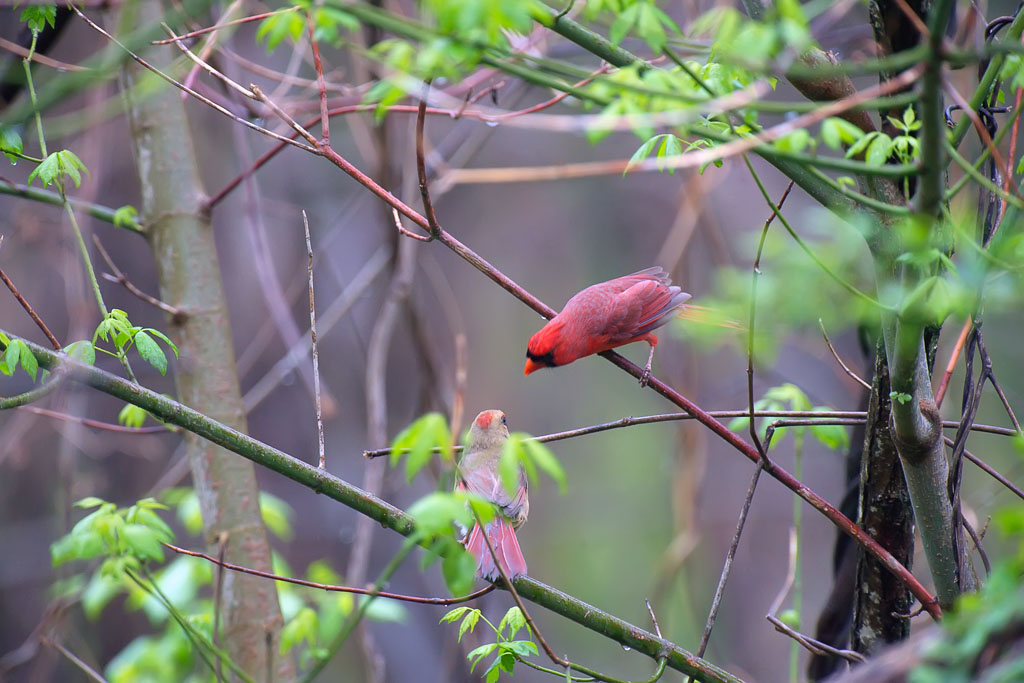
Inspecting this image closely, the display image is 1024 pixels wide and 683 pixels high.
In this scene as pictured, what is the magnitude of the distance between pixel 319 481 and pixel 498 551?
58 cm

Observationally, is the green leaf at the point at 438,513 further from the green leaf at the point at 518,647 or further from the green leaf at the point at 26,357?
the green leaf at the point at 26,357

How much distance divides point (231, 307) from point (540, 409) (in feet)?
8.03

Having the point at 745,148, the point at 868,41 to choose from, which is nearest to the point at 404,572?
the point at 868,41

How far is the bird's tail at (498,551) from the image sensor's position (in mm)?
1776

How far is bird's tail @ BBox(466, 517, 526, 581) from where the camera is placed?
1776 millimetres

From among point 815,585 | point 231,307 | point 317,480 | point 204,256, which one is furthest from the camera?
point 815,585

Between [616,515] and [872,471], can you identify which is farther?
[616,515]

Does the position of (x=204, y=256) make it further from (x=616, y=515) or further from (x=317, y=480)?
(x=616, y=515)

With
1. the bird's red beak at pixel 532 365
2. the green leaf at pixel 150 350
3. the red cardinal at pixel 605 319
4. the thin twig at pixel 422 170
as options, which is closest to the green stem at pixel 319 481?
the green leaf at pixel 150 350

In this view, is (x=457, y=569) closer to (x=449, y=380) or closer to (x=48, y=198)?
(x=48, y=198)

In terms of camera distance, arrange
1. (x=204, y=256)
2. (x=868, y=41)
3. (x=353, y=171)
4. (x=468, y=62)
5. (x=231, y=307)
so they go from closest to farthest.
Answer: (x=468, y=62) → (x=353, y=171) → (x=204, y=256) → (x=868, y=41) → (x=231, y=307)

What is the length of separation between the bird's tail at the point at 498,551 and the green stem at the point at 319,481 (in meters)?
0.17

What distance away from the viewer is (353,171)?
1.79 m

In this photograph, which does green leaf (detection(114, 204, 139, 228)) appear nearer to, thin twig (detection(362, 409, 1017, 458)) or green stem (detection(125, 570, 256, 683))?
green stem (detection(125, 570, 256, 683))
